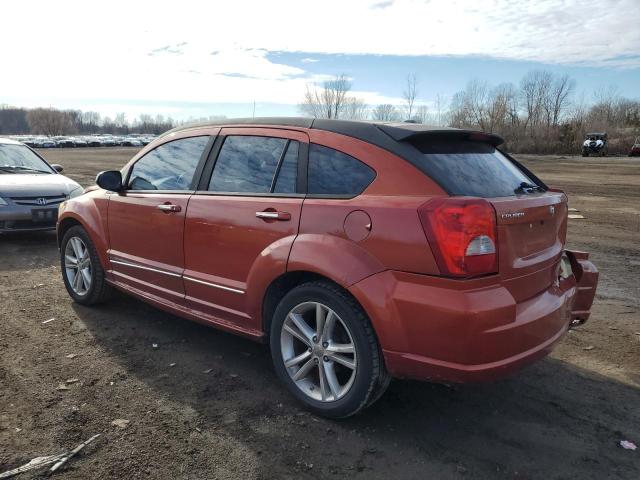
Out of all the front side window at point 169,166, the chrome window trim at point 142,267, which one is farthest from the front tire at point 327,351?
the front side window at point 169,166

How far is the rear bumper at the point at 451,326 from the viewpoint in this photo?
2.62m

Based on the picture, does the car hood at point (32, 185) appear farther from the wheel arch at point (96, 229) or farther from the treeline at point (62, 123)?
the treeline at point (62, 123)

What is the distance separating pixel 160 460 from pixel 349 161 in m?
1.93

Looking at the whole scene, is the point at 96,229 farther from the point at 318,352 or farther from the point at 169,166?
the point at 318,352

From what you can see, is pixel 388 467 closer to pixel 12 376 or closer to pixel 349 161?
pixel 349 161

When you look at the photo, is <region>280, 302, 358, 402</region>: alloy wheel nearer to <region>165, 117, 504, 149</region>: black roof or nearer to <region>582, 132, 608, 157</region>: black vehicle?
<region>165, 117, 504, 149</region>: black roof

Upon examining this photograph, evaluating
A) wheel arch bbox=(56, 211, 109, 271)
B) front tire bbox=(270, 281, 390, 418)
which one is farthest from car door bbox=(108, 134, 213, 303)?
front tire bbox=(270, 281, 390, 418)

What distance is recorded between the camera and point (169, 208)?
13.1 ft

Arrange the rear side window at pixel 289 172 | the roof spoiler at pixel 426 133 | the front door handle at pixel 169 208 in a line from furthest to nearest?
the front door handle at pixel 169 208 < the rear side window at pixel 289 172 < the roof spoiler at pixel 426 133

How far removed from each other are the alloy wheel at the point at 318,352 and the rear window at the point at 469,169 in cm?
98

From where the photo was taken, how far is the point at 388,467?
8.91ft

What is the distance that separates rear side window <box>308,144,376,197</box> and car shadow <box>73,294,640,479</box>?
4.47 feet

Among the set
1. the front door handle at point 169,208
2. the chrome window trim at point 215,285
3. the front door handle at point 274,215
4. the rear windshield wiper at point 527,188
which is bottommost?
the chrome window trim at point 215,285

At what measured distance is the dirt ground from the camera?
2732mm
